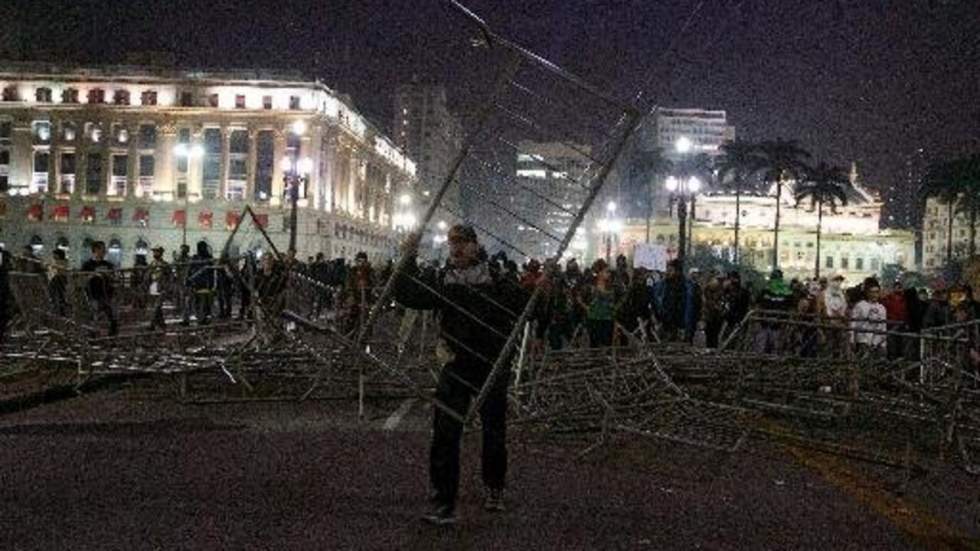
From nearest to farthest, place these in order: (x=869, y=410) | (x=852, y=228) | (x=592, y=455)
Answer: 1. (x=592, y=455)
2. (x=869, y=410)
3. (x=852, y=228)

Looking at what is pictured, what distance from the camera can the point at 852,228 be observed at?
138 m

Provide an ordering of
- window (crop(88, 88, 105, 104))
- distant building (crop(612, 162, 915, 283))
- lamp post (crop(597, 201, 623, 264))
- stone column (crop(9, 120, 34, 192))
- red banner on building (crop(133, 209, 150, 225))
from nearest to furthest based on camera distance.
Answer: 1. lamp post (crop(597, 201, 623, 264))
2. red banner on building (crop(133, 209, 150, 225))
3. stone column (crop(9, 120, 34, 192))
4. window (crop(88, 88, 105, 104))
5. distant building (crop(612, 162, 915, 283))

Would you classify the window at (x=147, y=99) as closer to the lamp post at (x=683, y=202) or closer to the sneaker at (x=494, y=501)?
the lamp post at (x=683, y=202)

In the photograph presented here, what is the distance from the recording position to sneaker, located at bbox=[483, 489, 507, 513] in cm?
616

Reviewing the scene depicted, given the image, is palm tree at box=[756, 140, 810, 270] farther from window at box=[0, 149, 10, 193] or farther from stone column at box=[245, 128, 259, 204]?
window at box=[0, 149, 10, 193]

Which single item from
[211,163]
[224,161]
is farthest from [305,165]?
[211,163]

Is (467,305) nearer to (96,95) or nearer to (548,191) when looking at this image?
(548,191)

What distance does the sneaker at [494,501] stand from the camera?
6.16 m

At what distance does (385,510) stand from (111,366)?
21.7 feet

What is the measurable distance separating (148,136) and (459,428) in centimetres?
9724

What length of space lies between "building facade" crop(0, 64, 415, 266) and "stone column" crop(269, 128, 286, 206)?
91mm

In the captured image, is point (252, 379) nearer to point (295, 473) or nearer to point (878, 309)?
point (295, 473)

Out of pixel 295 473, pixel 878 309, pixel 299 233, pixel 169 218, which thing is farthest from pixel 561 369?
pixel 169 218

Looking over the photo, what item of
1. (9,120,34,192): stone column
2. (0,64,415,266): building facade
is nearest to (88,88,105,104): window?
(0,64,415,266): building facade
